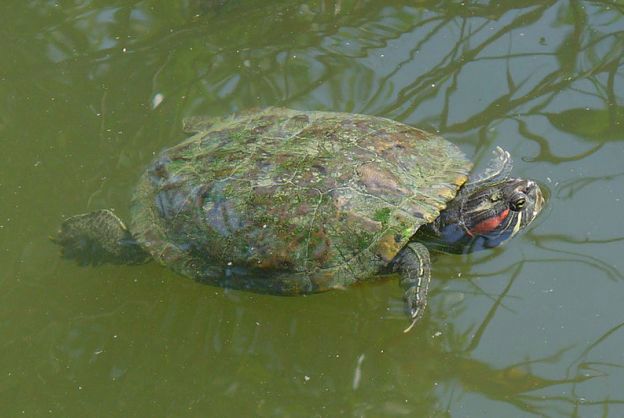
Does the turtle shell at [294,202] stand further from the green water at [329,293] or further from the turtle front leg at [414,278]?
the green water at [329,293]

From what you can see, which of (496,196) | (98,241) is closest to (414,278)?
(496,196)

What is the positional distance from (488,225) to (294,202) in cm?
121

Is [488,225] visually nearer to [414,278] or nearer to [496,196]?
[496,196]

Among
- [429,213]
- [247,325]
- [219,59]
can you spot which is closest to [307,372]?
[247,325]

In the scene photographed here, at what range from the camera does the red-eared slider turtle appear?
12.0 ft

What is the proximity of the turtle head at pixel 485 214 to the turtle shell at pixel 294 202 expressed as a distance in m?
0.17

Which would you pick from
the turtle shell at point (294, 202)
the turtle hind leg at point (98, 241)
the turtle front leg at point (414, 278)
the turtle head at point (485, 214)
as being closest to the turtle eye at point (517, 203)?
the turtle head at point (485, 214)

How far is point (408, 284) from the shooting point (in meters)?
3.70

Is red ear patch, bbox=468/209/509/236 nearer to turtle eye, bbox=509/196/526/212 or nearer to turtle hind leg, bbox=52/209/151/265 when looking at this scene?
turtle eye, bbox=509/196/526/212

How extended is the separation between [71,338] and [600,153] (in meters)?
3.68

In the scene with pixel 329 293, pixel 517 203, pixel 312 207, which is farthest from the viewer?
pixel 329 293

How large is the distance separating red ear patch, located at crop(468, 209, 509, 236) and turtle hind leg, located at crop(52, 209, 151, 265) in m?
2.02

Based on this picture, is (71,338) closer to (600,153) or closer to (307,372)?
(307,372)

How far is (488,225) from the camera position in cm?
401
